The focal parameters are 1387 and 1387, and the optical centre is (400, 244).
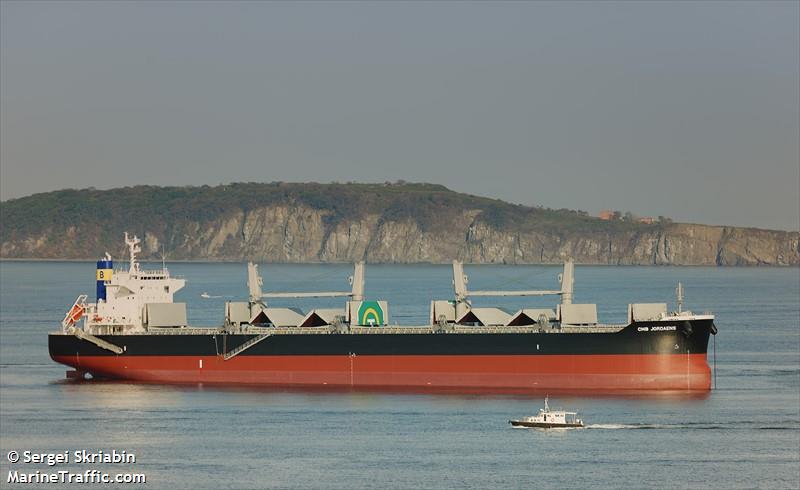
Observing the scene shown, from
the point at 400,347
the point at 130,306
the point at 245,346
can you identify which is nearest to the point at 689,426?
the point at 400,347

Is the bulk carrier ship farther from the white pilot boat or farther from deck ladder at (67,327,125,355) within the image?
the white pilot boat

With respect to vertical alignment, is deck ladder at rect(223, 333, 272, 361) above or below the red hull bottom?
above

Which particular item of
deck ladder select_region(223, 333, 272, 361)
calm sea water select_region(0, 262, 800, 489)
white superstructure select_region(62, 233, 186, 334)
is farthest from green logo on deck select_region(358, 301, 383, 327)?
white superstructure select_region(62, 233, 186, 334)

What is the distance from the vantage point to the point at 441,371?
55.6 meters

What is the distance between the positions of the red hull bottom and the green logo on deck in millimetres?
1971

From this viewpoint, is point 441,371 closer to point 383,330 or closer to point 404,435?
point 383,330

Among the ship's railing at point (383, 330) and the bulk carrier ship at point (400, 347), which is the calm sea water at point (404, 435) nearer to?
the bulk carrier ship at point (400, 347)

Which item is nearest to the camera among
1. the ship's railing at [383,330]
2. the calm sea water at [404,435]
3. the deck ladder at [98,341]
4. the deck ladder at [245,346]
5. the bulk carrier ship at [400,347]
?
the calm sea water at [404,435]

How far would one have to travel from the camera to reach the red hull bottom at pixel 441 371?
177ft

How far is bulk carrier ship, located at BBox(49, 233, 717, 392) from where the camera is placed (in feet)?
177

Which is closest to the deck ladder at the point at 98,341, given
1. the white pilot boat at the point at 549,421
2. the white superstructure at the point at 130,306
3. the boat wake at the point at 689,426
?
the white superstructure at the point at 130,306

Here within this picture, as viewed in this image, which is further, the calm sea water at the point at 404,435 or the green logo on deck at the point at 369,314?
the green logo on deck at the point at 369,314

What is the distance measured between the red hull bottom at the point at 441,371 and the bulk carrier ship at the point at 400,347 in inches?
1.6

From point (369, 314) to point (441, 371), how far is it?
4.23m
